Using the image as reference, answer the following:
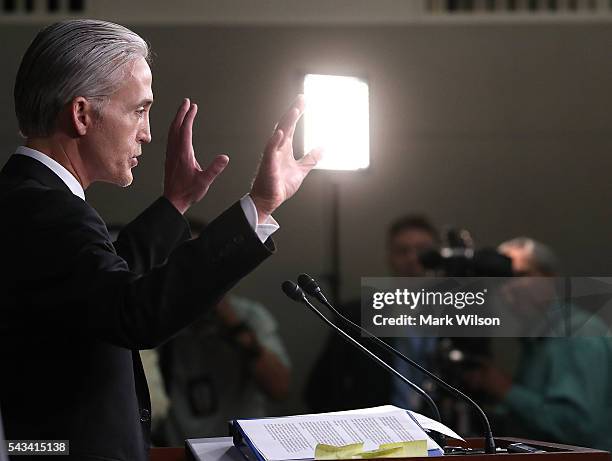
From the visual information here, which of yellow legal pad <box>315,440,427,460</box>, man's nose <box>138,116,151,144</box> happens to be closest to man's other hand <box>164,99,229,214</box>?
man's nose <box>138,116,151,144</box>

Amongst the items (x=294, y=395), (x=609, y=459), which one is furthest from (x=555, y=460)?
(x=294, y=395)

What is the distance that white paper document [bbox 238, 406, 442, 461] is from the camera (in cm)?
111

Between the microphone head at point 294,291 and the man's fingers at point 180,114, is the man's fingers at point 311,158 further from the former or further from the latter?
the man's fingers at point 180,114

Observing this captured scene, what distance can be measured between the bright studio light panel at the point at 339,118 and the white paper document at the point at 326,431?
766 mm

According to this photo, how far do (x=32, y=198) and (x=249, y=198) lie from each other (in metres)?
0.24

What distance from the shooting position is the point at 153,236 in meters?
1.37

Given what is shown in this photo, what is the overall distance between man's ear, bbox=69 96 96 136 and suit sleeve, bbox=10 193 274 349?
142 millimetres

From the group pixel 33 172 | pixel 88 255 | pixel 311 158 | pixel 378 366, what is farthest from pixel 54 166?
pixel 378 366

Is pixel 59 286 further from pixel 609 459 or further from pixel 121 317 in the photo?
pixel 609 459

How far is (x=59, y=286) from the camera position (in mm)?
1035

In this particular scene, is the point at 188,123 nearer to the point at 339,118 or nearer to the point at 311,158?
the point at 311,158

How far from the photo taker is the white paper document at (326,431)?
3.65 ft

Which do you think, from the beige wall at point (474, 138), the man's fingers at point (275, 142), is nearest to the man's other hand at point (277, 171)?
the man's fingers at point (275, 142)

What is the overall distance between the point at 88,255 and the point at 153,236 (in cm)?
35
